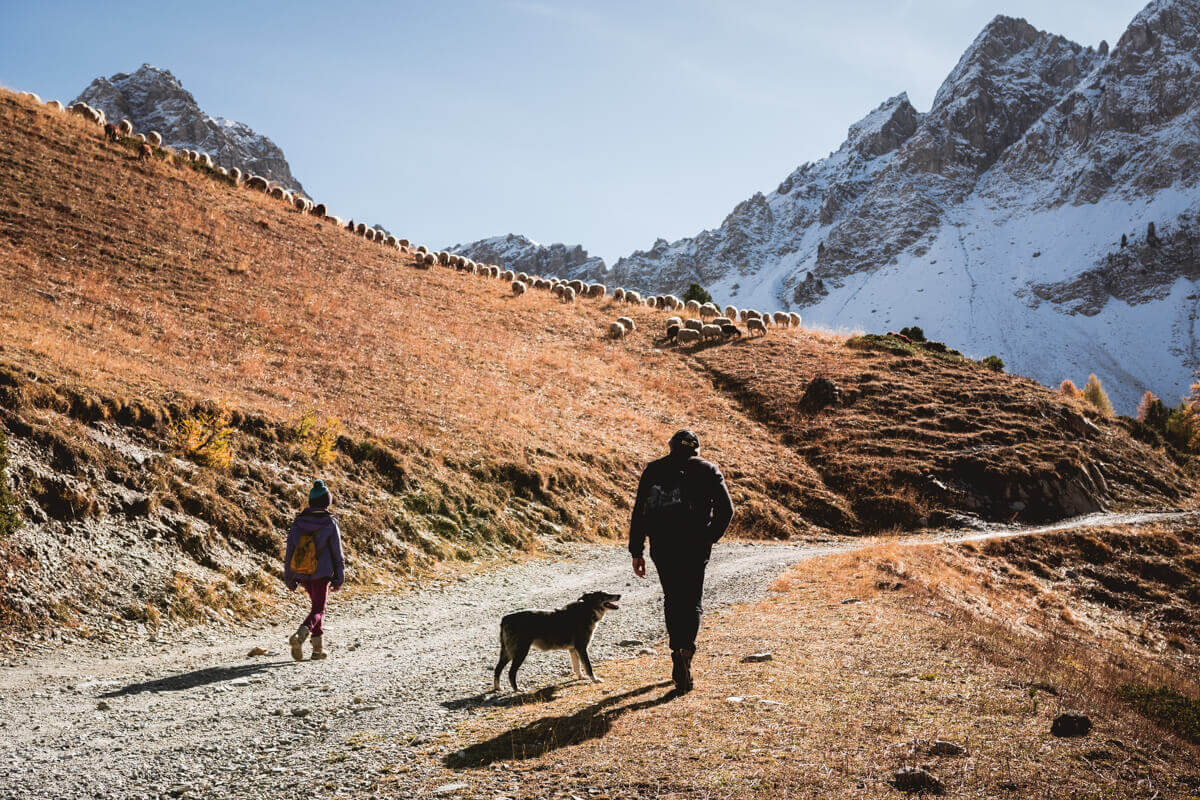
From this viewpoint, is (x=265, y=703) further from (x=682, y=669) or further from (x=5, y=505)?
(x=5, y=505)

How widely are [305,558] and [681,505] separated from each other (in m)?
5.36

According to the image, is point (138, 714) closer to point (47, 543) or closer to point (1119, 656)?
point (47, 543)

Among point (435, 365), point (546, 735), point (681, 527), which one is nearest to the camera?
point (546, 735)

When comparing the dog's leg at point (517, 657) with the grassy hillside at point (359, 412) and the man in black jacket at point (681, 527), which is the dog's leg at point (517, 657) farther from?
the grassy hillside at point (359, 412)

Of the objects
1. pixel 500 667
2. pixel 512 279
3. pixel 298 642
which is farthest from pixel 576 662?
pixel 512 279

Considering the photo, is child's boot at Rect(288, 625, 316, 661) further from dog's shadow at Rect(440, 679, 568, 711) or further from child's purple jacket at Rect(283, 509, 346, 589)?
dog's shadow at Rect(440, 679, 568, 711)

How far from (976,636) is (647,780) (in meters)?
6.17

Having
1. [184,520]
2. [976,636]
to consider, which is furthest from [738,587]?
[184,520]

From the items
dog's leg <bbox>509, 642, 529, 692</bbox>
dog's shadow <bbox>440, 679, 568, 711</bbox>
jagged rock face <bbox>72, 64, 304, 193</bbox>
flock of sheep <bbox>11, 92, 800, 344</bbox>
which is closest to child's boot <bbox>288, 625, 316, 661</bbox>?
dog's shadow <bbox>440, 679, 568, 711</bbox>

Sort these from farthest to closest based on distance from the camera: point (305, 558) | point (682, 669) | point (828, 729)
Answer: point (305, 558), point (682, 669), point (828, 729)

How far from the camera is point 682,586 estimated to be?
7.21m

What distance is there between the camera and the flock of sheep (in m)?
44.5

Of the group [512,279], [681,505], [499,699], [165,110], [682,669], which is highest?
[165,110]

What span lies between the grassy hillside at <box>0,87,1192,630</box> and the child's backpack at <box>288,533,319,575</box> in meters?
2.81
